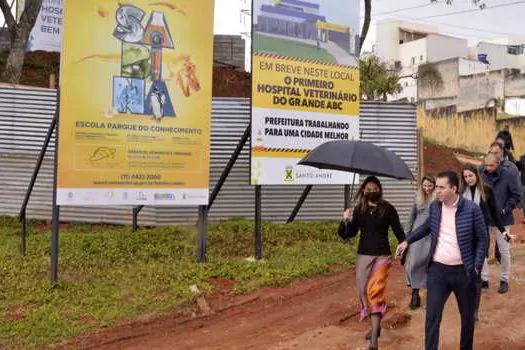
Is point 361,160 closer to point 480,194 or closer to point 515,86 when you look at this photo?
point 480,194

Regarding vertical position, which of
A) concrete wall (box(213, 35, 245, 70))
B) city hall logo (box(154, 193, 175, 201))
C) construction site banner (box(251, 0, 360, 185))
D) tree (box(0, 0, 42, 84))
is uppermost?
concrete wall (box(213, 35, 245, 70))

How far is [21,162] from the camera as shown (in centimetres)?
1156

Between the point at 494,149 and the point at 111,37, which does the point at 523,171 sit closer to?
the point at 494,149

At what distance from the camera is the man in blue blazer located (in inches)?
194

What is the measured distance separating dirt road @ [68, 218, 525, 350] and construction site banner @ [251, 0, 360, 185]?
6.73 feet

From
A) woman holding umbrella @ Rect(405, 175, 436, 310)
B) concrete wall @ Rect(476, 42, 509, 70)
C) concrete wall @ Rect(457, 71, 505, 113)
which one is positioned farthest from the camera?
concrete wall @ Rect(476, 42, 509, 70)

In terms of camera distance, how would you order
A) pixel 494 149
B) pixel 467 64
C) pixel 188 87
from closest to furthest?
pixel 494 149 → pixel 188 87 → pixel 467 64

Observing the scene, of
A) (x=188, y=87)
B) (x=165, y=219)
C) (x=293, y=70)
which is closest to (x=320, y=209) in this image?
(x=165, y=219)

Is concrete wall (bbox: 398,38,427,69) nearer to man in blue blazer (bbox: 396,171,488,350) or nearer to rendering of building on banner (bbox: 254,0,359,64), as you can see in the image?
rendering of building on banner (bbox: 254,0,359,64)

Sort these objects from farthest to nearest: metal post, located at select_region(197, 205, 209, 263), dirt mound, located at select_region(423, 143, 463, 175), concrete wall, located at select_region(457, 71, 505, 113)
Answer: concrete wall, located at select_region(457, 71, 505, 113), dirt mound, located at select_region(423, 143, 463, 175), metal post, located at select_region(197, 205, 209, 263)

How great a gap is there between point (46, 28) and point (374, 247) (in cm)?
1621

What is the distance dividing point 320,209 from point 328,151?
6118mm

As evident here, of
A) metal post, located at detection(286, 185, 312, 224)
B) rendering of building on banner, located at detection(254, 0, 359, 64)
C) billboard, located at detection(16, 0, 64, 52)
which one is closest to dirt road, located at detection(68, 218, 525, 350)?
metal post, located at detection(286, 185, 312, 224)

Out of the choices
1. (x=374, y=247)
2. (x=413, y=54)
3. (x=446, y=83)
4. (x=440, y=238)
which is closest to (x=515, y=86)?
(x=446, y=83)
